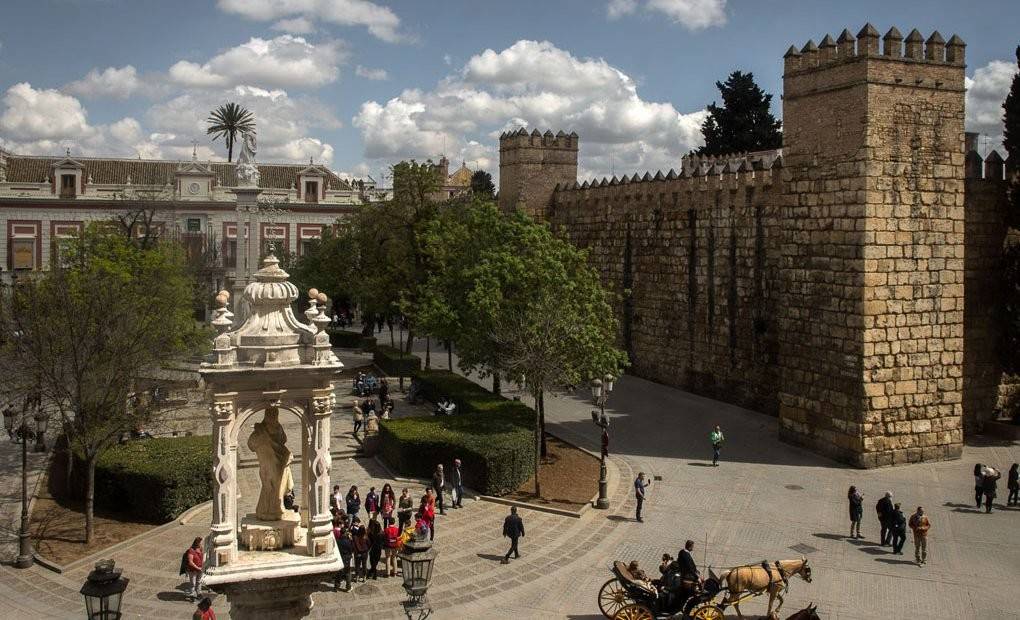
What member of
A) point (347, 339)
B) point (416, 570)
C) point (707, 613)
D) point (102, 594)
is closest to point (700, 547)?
point (707, 613)

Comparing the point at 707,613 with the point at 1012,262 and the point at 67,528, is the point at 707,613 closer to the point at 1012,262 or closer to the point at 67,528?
the point at 67,528

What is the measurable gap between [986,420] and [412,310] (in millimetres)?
19732

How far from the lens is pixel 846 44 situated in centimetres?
2136

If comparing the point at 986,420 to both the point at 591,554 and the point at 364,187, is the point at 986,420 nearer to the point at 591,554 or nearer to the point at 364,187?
the point at 591,554

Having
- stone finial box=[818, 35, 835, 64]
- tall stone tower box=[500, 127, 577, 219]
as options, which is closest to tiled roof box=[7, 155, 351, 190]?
tall stone tower box=[500, 127, 577, 219]

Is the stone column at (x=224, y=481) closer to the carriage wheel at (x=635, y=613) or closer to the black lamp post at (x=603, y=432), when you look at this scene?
the carriage wheel at (x=635, y=613)

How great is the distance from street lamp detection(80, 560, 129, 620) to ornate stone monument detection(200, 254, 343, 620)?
1.17 metres

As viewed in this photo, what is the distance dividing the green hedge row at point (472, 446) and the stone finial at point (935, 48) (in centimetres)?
1393

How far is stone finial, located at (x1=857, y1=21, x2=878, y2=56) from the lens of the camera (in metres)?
20.8

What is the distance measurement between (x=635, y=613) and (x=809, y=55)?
16.8 m

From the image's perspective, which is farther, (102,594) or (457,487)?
(457,487)

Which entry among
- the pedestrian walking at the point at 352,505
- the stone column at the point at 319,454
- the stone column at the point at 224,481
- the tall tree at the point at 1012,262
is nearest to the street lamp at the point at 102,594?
the stone column at the point at 224,481

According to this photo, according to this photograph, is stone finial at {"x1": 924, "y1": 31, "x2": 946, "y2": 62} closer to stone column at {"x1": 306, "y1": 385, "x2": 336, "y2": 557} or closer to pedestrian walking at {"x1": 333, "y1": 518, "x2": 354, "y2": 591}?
pedestrian walking at {"x1": 333, "y1": 518, "x2": 354, "y2": 591}

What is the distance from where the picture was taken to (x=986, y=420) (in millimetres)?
24719
